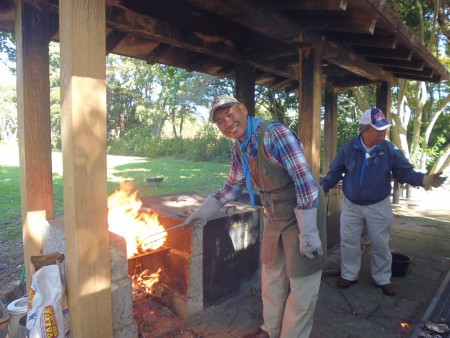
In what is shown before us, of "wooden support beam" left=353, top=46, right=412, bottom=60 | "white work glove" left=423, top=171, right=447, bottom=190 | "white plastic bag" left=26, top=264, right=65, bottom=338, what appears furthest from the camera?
"wooden support beam" left=353, top=46, right=412, bottom=60

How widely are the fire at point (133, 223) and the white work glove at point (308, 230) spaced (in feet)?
4.25

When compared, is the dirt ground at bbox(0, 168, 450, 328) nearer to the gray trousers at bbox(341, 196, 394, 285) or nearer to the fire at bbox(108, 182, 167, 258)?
the fire at bbox(108, 182, 167, 258)

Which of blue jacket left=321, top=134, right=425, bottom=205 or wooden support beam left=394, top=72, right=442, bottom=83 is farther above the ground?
wooden support beam left=394, top=72, right=442, bottom=83

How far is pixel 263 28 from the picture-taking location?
345cm

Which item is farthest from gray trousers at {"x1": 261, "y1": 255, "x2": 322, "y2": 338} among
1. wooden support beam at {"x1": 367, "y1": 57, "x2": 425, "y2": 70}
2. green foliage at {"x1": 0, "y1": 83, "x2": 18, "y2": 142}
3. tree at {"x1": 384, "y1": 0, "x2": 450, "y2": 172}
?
green foliage at {"x1": 0, "y1": 83, "x2": 18, "y2": 142}

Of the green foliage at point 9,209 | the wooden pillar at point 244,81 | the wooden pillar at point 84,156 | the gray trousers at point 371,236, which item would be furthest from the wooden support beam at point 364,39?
the green foliage at point 9,209

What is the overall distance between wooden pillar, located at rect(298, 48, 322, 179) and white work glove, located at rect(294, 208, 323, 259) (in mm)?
2008

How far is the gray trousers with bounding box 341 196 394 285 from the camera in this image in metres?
3.68

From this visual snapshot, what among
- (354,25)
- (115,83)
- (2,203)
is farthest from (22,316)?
(115,83)

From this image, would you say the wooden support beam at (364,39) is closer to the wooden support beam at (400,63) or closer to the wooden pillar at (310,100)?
the wooden pillar at (310,100)

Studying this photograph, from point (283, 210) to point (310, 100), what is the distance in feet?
6.93

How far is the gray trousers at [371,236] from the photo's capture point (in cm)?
368

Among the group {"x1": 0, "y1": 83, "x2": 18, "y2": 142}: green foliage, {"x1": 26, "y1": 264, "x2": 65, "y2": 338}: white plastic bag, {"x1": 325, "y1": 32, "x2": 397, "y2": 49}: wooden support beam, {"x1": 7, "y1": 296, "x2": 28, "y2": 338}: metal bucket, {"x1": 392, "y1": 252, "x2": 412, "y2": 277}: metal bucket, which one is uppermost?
{"x1": 0, "y1": 83, "x2": 18, "y2": 142}: green foliage

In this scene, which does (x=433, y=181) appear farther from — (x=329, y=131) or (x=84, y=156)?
(x=329, y=131)
